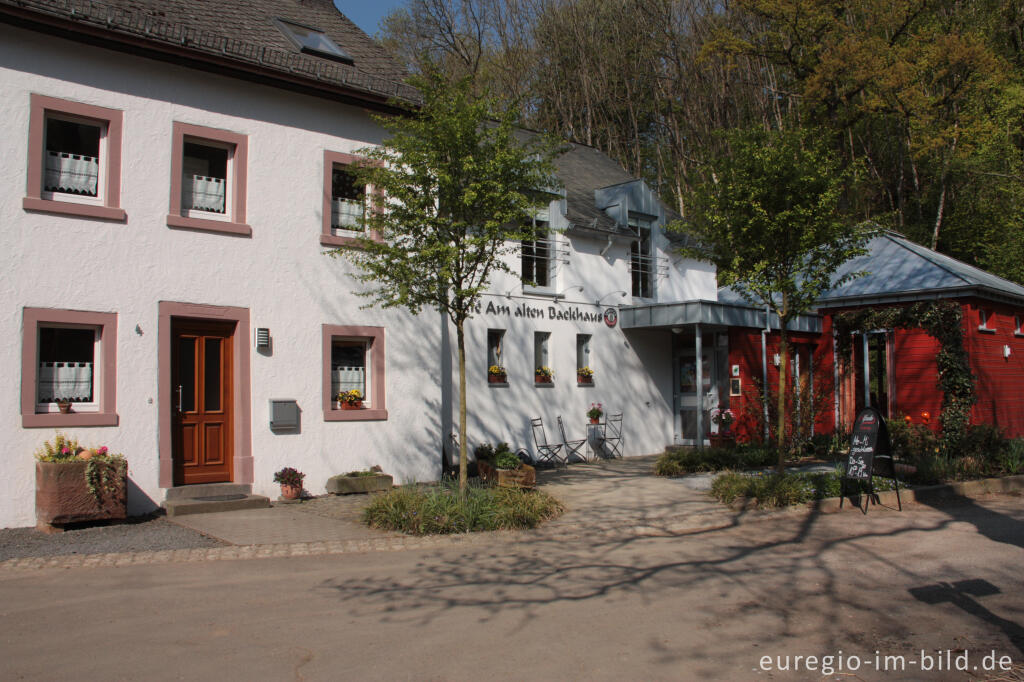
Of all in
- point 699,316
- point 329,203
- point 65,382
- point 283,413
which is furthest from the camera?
point 699,316


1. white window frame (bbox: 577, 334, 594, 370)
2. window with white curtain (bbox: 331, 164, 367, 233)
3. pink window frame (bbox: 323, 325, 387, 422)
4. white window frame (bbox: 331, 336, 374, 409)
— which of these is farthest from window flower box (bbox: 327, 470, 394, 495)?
white window frame (bbox: 577, 334, 594, 370)

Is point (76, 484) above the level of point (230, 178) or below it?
below

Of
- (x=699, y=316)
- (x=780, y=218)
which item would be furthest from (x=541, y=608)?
(x=699, y=316)

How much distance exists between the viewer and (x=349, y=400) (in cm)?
1277

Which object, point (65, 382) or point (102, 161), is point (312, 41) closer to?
point (102, 161)

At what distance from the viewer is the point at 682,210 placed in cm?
2941

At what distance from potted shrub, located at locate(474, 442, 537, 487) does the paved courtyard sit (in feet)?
8.67

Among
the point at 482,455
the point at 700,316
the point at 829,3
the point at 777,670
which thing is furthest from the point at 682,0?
the point at 777,670

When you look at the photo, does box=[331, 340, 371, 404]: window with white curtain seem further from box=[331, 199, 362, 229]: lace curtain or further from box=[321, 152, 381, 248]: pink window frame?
box=[331, 199, 362, 229]: lace curtain

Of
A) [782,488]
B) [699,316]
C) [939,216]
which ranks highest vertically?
[939,216]

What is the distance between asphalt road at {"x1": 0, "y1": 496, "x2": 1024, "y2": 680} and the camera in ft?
16.0

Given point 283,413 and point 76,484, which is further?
point 283,413

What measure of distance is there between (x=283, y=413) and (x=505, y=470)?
3455 mm

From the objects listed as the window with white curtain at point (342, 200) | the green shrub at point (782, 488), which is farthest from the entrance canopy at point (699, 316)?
the window with white curtain at point (342, 200)
